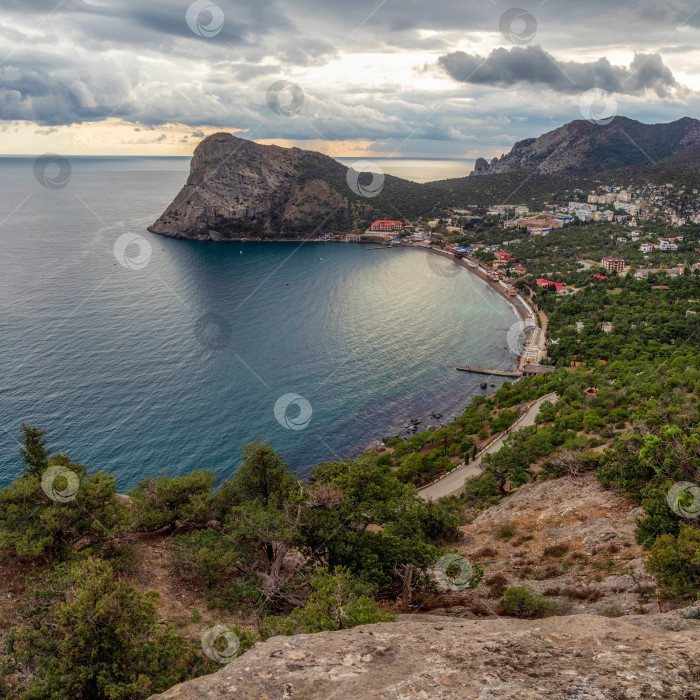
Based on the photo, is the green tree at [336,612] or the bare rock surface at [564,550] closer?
the green tree at [336,612]

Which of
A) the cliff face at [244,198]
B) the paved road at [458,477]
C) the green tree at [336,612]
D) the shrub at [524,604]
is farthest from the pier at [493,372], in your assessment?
the cliff face at [244,198]

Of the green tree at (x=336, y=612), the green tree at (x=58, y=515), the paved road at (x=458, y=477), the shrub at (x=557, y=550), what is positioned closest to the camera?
the green tree at (x=336, y=612)

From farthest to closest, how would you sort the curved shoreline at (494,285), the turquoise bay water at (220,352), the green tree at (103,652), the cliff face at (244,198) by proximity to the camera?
the cliff face at (244,198) < the curved shoreline at (494,285) < the turquoise bay water at (220,352) < the green tree at (103,652)

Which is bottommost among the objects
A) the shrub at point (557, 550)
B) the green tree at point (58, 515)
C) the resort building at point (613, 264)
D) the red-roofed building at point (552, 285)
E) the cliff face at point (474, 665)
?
the shrub at point (557, 550)

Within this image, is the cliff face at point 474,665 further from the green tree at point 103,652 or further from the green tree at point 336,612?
the green tree at point 103,652

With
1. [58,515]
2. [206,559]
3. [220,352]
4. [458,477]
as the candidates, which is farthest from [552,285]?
[58,515]

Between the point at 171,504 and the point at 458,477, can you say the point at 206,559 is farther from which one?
the point at 458,477
